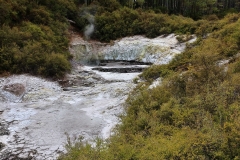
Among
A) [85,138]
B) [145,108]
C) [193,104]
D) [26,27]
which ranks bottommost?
[85,138]

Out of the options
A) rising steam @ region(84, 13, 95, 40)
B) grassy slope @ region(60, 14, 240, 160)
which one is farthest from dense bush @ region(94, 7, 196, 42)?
grassy slope @ region(60, 14, 240, 160)

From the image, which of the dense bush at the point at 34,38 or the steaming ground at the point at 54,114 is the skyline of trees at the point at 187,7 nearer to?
the dense bush at the point at 34,38

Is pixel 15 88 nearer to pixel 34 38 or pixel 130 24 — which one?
pixel 34 38

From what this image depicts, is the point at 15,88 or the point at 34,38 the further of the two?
the point at 34,38

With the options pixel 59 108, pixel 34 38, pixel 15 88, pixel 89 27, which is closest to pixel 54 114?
pixel 59 108

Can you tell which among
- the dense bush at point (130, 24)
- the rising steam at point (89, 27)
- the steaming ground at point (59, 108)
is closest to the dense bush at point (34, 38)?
the steaming ground at point (59, 108)

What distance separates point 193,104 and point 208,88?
99 cm

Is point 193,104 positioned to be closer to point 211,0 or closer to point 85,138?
point 85,138

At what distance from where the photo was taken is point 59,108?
45.3 feet

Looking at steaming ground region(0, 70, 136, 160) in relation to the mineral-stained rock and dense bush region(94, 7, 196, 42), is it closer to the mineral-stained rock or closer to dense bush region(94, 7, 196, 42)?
the mineral-stained rock

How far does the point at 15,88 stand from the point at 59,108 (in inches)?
157

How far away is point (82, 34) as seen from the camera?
28234mm

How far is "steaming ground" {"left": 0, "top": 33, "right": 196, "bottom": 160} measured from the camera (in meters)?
10.1

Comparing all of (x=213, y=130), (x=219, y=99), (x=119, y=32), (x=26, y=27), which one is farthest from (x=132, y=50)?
(x=213, y=130)
